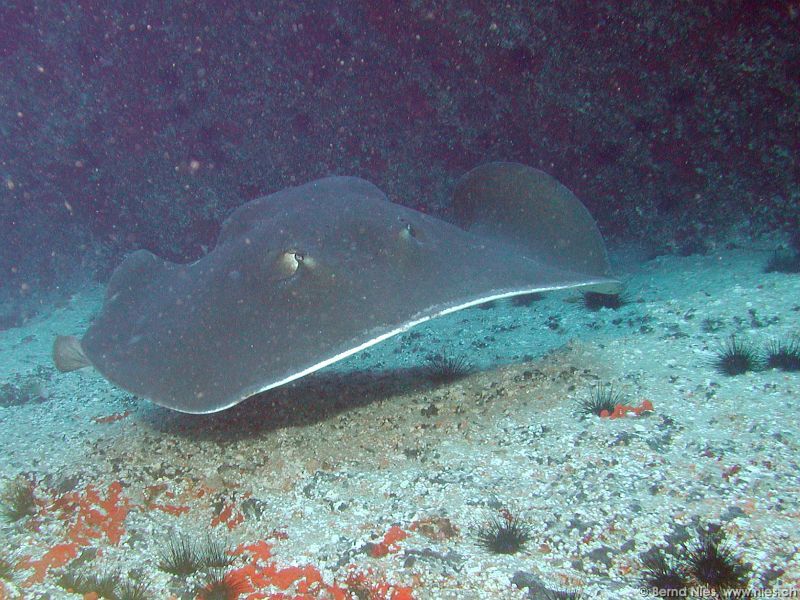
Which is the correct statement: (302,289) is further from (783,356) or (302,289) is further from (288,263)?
(783,356)

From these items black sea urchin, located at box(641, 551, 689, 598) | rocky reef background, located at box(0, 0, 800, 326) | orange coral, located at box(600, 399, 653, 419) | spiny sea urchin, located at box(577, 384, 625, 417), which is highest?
rocky reef background, located at box(0, 0, 800, 326)

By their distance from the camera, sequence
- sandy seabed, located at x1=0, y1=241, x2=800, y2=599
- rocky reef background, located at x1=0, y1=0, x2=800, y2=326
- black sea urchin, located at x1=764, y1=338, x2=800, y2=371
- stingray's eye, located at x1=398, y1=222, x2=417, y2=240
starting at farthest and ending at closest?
rocky reef background, located at x1=0, y1=0, x2=800, y2=326 < black sea urchin, located at x1=764, y1=338, x2=800, y2=371 < stingray's eye, located at x1=398, y1=222, x2=417, y2=240 < sandy seabed, located at x1=0, y1=241, x2=800, y2=599

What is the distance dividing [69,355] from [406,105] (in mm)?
6410

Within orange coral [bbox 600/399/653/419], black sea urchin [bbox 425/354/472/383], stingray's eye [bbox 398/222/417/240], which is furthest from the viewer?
black sea urchin [bbox 425/354/472/383]

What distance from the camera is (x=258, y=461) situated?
3.46 m

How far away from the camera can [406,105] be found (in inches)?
328

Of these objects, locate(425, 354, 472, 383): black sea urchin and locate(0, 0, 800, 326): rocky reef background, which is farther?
locate(0, 0, 800, 326): rocky reef background

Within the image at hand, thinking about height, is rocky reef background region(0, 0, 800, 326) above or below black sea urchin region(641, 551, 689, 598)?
above

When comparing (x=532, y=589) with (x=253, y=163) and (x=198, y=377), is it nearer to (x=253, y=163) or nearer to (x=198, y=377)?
(x=198, y=377)

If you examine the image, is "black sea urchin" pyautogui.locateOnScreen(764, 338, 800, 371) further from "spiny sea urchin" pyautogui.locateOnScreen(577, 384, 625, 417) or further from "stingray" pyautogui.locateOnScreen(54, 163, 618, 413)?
"stingray" pyautogui.locateOnScreen(54, 163, 618, 413)

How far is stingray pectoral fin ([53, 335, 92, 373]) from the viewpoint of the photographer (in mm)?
4004

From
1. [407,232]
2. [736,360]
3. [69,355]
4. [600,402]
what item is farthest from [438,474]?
[69,355]

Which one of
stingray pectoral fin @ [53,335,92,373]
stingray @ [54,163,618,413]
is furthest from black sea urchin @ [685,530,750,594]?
stingray pectoral fin @ [53,335,92,373]

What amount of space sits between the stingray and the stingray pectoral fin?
1cm
